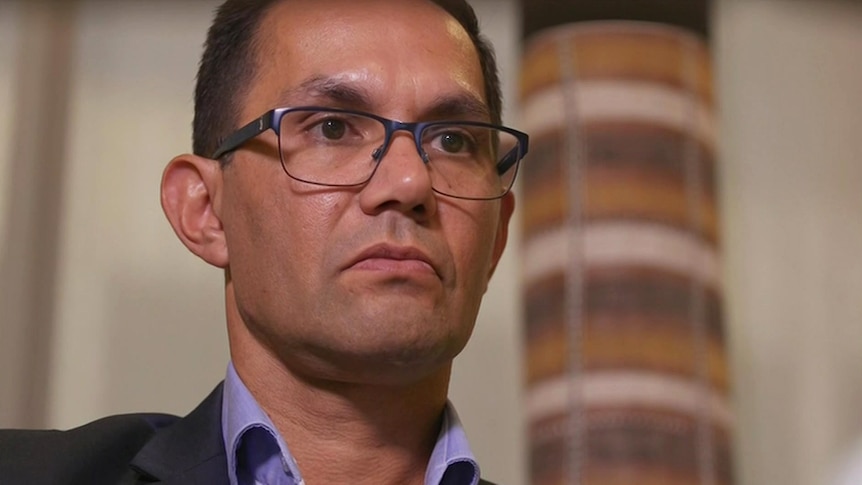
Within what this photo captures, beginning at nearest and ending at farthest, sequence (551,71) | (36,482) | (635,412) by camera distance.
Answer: (36,482)
(635,412)
(551,71)

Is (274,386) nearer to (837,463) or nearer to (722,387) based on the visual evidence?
(722,387)

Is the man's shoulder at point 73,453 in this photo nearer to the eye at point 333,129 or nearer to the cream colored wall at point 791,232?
the eye at point 333,129

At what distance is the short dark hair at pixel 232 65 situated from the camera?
63.2 inches

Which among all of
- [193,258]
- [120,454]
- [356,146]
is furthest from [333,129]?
[193,258]

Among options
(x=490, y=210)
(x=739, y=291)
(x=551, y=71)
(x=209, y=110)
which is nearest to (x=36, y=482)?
(x=209, y=110)

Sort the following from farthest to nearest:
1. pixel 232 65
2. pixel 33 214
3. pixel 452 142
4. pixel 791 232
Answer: pixel 791 232 < pixel 33 214 < pixel 232 65 < pixel 452 142

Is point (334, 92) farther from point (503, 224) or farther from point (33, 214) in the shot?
point (33, 214)

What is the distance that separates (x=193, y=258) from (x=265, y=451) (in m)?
1.05

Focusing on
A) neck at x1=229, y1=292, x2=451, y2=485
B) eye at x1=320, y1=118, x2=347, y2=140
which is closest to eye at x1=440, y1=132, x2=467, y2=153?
eye at x1=320, y1=118, x2=347, y2=140

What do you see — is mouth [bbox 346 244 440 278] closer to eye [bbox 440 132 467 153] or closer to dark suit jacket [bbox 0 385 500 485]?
eye [bbox 440 132 467 153]

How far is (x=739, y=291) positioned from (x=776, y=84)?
44 centimetres

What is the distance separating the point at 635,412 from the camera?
217 centimetres

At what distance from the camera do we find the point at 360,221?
1.43 meters

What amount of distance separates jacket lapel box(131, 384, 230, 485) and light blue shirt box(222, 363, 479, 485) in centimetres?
1
